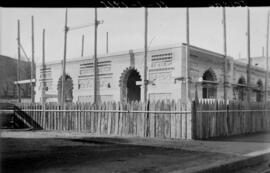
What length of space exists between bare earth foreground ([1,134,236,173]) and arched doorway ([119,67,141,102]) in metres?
18.0

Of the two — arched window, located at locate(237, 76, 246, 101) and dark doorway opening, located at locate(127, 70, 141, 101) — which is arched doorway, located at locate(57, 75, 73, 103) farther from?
arched window, located at locate(237, 76, 246, 101)

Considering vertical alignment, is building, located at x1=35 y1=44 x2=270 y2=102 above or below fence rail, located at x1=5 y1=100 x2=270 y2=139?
above

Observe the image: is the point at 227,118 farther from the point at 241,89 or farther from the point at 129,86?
the point at 241,89

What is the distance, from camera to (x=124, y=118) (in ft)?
52.3

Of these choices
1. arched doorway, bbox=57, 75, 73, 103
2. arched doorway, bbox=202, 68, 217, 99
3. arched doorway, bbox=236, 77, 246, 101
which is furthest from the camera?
arched doorway, bbox=57, 75, 73, 103

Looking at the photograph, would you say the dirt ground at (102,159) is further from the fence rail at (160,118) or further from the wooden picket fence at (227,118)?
the wooden picket fence at (227,118)

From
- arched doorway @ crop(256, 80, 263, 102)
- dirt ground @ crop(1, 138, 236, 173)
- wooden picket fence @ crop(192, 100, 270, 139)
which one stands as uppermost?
arched doorway @ crop(256, 80, 263, 102)

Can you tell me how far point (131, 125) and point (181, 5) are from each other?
1065 centimetres

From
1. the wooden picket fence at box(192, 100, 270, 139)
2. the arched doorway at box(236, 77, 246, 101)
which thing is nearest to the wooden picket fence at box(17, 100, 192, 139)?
the wooden picket fence at box(192, 100, 270, 139)

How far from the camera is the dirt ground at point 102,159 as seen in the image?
292 inches

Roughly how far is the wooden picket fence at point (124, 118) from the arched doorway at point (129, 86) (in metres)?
10.2

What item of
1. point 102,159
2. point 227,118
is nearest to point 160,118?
point 227,118

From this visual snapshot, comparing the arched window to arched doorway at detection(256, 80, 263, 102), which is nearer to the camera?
the arched window

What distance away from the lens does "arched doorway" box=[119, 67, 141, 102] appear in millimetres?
29406
